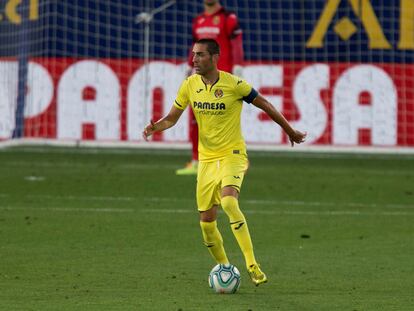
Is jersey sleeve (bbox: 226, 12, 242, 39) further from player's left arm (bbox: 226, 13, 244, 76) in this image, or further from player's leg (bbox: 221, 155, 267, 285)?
player's leg (bbox: 221, 155, 267, 285)

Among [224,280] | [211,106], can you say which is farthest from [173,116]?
[224,280]

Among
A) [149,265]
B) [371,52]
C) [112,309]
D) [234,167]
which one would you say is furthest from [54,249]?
[371,52]

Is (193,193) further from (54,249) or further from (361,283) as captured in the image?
(361,283)

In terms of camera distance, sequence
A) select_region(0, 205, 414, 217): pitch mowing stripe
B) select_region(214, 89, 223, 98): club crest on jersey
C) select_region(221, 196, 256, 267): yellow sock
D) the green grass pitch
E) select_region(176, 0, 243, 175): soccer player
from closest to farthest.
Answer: the green grass pitch < select_region(221, 196, 256, 267): yellow sock < select_region(214, 89, 223, 98): club crest on jersey < select_region(0, 205, 414, 217): pitch mowing stripe < select_region(176, 0, 243, 175): soccer player

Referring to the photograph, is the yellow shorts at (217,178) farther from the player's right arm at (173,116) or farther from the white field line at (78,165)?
the white field line at (78,165)

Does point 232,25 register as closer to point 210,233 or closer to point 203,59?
point 203,59

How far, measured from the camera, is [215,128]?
923cm

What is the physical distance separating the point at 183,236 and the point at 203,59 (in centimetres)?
312

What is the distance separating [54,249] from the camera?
10.9 metres

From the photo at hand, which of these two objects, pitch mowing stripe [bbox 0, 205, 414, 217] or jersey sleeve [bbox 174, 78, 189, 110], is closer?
jersey sleeve [bbox 174, 78, 189, 110]

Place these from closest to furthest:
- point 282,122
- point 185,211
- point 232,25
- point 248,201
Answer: point 282,122, point 185,211, point 248,201, point 232,25

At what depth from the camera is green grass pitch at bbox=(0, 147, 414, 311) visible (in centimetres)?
851

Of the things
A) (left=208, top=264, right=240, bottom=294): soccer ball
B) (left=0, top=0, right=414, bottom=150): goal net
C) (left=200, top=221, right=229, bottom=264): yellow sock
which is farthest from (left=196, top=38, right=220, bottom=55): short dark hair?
(left=0, top=0, right=414, bottom=150): goal net

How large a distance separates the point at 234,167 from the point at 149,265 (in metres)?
1.33
